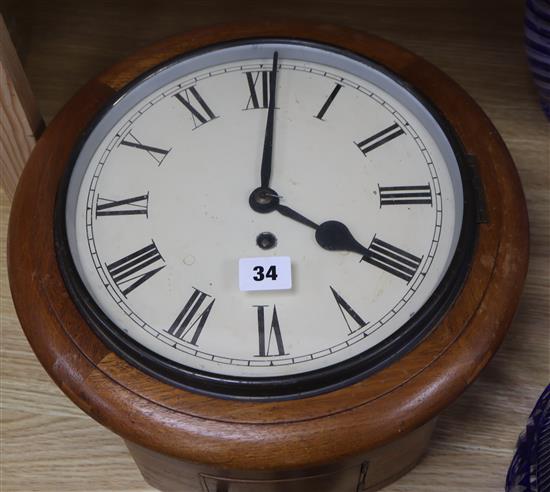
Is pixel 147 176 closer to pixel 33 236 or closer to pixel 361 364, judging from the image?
pixel 33 236

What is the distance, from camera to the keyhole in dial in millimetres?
1111

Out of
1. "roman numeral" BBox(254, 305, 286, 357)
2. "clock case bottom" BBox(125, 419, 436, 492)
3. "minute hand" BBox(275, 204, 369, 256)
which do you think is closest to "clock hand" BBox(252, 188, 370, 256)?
"minute hand" BBox(275, 204, 369, 256)

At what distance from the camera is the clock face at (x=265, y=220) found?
3.38 feet

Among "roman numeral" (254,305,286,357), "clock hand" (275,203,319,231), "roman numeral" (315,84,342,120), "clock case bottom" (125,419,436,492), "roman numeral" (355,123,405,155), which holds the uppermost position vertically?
"roman numeral" (315,84,342,120)

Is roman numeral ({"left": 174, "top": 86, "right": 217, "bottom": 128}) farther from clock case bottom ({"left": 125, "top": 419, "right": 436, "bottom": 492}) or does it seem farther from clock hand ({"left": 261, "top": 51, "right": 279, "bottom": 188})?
clock case bottom ({"left": 125, "top": 419, "right": 436, "bottom": 492})

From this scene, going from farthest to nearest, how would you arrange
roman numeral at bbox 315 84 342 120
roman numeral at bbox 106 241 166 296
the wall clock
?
roman numeral at bbox 315 84 342 120 < roman numeral at bbox 106 241 166 296 < the wall clock

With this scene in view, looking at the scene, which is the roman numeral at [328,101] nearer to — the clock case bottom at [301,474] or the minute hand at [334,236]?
the minute hand at [334,236]

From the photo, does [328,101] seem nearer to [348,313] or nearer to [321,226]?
[321,226]

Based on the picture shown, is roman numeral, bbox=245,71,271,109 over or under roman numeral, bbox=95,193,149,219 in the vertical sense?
over

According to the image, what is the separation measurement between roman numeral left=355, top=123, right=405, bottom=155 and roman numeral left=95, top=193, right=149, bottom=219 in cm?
28

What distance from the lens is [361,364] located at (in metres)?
0.99

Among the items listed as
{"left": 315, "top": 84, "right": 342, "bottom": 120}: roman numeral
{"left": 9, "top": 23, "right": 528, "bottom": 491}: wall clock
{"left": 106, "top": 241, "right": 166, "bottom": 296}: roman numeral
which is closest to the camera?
{"left": 9, "top": 23, "right": 528, "bottom": 491}: wall clock

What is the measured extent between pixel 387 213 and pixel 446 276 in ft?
0.43

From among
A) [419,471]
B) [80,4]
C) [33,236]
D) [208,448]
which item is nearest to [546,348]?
[419,471]
